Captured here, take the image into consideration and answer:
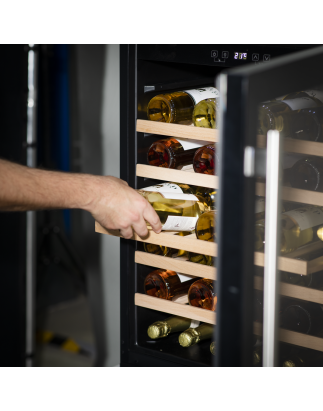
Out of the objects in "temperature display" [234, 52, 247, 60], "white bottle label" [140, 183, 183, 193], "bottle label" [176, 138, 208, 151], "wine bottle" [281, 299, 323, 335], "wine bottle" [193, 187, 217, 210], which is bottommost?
"wine bottle" [281, 299, 323, 335]

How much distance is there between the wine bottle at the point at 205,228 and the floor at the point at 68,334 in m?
1.72

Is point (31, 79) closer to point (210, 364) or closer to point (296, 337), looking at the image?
point (210, 364)

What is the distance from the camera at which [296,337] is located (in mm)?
1008

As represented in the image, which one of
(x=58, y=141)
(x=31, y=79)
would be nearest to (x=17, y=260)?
(x=31, y=79)

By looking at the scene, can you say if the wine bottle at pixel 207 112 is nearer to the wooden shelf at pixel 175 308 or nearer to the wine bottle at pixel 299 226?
the wine bottle at pixel 299 226

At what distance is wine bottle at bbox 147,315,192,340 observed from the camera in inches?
48.4

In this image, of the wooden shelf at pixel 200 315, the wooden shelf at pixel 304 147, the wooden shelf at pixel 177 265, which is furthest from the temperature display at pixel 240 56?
the wooden shelf at pixel 200 315

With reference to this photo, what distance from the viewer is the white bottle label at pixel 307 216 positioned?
0.98 meters

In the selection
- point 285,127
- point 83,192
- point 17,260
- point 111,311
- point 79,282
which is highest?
point 285,127

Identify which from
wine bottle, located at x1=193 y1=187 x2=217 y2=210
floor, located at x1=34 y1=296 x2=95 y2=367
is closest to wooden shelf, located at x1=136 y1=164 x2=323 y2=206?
wine bottle, located at x1=193 y1=187 x2=217 y2=210

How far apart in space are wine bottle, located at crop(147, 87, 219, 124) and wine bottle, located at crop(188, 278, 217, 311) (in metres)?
0.39

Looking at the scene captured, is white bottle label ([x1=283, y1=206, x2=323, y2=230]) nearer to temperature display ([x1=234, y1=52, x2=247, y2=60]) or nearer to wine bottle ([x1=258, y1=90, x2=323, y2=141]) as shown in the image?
wine bottle ([x1=258, y1=90, x2=323, y2=141])

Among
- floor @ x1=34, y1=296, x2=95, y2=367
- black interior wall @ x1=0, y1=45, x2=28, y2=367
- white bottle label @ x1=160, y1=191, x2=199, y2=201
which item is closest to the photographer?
white bottle label @ x1=160, y1=191, x2=199, y2=201

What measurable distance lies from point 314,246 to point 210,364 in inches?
15.4
